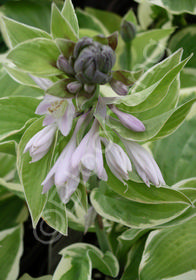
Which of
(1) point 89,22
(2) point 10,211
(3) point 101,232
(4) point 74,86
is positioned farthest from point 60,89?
(1) point 89,22

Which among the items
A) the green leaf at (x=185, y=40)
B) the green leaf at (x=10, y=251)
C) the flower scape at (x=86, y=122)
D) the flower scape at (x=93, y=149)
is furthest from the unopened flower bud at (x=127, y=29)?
the green leaf at (x=10, y=251)

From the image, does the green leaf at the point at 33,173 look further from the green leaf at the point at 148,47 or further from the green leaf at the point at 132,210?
the green leaf at the point at 148,47

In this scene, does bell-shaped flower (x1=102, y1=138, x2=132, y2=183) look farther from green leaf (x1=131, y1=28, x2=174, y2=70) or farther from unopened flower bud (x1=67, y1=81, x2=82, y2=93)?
green leaf (x1=131, y1=28, x2=174, y2=70)

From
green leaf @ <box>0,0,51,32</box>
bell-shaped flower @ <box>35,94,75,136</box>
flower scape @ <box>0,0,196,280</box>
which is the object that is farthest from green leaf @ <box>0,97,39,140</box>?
green leaf @ <box>0,0,51,32</box>

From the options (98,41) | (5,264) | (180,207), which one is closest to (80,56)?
(98,41)

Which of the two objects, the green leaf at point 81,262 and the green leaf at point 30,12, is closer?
the green leaf at point 81,262
